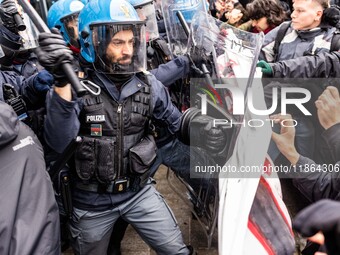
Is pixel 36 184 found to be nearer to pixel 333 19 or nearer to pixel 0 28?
pixel 0 28

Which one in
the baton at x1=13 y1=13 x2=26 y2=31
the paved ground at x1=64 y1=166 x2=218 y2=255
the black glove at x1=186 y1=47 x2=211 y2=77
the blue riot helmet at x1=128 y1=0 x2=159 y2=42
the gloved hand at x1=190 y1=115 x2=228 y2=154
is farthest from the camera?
the blue riot helmet at x1=128 y1=0 x2=159 y2=42

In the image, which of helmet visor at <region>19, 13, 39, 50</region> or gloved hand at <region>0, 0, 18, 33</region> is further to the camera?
helmet visor at <region>19, 13, 39, 50</region>

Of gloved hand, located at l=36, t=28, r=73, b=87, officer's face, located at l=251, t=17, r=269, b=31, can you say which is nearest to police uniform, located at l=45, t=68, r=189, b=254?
gloved hand, located at l=36, t=28, r=73, b=87

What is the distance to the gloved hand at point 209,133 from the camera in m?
2.37

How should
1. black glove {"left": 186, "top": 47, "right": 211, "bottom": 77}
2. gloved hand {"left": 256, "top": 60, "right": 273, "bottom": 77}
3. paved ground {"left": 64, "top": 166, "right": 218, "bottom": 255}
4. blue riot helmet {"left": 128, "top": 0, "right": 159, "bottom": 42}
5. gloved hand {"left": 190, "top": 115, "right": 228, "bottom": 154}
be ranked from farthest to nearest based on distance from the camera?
blue riot helmet {"left": 128, "top": 0, "right": 159, "bottom": 42} < paved ground {"left": 64, "top": 166, "right": 218, "bottom": 255} < gloved hand {"left": 256, "top": 60, "right": 273, "bottom": 77} < black glove {"left": 186, "top": 47, "right": 211, "bottom": 77} < gloved hand {"left": 190, "top": 115, "right": 228, "bottom": 154}

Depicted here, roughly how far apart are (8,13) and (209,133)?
1865 mm

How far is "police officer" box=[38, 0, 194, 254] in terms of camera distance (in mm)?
2463

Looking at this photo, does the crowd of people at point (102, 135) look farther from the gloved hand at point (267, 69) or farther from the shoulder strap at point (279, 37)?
the shoulder strap at point (279, 37)

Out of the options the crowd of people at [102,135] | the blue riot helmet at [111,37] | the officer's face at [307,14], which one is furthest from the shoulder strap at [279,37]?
the blue riot helmet at [111,37]

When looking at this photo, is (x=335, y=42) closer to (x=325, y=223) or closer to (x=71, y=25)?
(x=71, y=25)

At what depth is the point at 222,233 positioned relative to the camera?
80.3 inches

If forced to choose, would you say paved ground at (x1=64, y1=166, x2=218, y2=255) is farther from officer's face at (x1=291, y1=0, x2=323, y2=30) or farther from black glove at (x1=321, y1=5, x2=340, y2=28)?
black glove at (x1=321, y1=5, x2=340, y2=28)

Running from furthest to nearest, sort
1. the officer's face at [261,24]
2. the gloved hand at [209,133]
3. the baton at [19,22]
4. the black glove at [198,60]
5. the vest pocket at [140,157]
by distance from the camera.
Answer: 1. the officer's face at [261,24]
2. the baton at [19,22]
3. the black glove at [198,60]
4. the vest pocket at [140,157]
5. the gloved hand at [209,133]

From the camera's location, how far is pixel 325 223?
1084 millimetres
